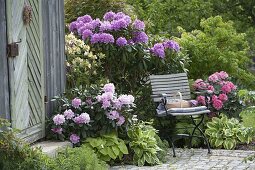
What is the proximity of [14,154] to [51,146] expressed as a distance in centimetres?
168

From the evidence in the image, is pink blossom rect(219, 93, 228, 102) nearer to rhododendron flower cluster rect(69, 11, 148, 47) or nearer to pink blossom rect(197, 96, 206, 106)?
pink blossom rect(197, 96, 206, 106)

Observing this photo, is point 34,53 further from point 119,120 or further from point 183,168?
point 183,168

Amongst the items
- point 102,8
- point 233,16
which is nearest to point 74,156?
point 102,8

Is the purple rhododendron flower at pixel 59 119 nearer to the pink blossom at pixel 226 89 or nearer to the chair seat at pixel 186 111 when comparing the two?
the chair seat at pixel 186 111

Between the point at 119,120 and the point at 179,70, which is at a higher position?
the point at 179,70

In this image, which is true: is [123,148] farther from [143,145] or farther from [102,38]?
[102,38]

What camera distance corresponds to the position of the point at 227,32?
1097 centimetres

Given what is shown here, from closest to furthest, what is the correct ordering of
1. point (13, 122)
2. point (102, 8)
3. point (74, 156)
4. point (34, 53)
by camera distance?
point (74, 156) < point (13, 122) < point (34, 53) < point (102, 8)

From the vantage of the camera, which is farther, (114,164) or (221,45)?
(221,45)

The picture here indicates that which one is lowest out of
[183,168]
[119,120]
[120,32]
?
[183,168]

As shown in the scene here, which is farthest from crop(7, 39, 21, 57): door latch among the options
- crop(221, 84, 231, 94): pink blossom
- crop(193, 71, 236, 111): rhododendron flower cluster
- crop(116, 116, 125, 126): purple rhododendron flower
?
crop(221, 84, 231, 94): pink blossom

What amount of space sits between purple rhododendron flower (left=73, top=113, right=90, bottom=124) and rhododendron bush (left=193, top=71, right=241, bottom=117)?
7.49ft

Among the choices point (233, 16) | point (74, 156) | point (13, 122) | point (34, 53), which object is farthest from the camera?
point (233, 16)

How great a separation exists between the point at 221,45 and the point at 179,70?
6.21 feet
